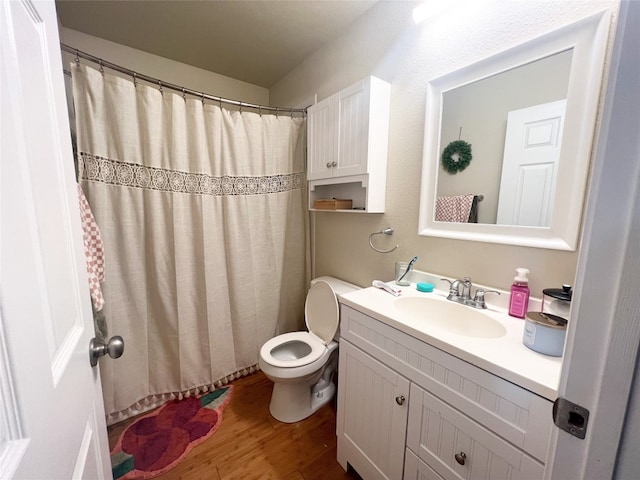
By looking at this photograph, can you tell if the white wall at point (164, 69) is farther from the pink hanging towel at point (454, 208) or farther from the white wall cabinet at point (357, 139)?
the pink hanging towel at point (454, 208)

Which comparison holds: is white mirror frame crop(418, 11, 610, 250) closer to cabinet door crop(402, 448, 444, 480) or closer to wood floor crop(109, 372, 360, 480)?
cabinet door crop(402, 448, 444, 480)

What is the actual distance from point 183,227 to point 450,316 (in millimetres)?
1550

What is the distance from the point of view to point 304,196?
2098 millimetres

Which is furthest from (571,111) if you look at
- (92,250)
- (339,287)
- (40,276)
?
(92,250)

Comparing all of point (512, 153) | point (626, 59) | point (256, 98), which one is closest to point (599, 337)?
point (626, 59)

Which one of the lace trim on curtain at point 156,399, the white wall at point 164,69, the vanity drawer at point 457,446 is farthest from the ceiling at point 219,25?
the lace trim on curtain at point 156,399

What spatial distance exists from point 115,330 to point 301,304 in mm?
1247

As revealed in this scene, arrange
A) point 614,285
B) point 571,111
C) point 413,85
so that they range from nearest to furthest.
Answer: point 614,285
point 571,111
point 413,85

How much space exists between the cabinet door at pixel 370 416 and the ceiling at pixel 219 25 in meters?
1.86

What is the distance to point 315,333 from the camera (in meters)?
1.70

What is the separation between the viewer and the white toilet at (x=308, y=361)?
1421 millimetres

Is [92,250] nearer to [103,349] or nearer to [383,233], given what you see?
[103,349]

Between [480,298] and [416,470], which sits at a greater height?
[480,298]

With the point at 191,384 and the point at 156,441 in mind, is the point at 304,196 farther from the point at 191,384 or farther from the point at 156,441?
the point at 156,441
